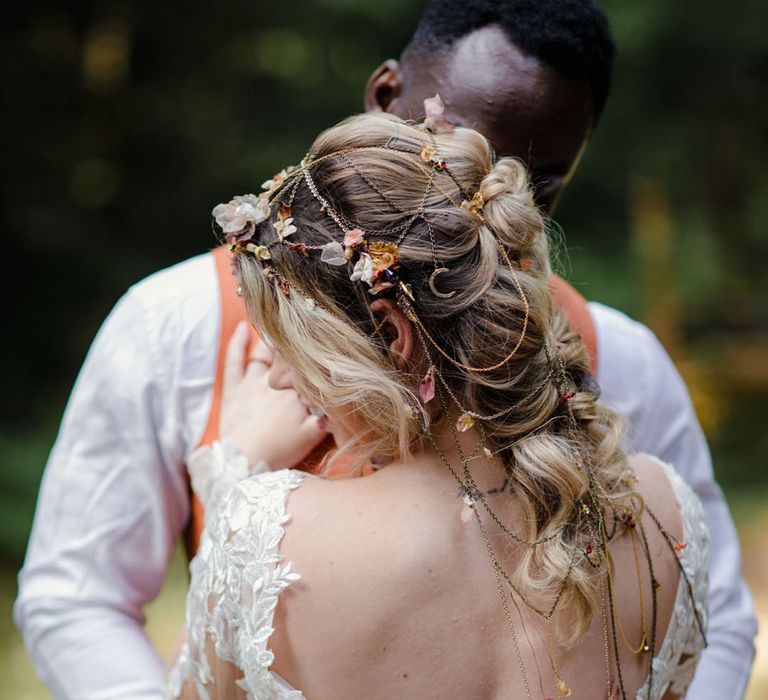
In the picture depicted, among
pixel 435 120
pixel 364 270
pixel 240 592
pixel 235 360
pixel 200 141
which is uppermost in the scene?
pixel 435 120

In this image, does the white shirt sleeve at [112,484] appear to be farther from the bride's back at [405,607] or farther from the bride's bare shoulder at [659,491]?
the bride's bare shoulder at [659,491]

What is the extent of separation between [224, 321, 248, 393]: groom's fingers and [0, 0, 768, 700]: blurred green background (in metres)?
3.72

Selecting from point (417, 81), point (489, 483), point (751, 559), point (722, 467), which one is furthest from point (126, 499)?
point (722, 467)

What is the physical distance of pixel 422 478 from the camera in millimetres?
1396

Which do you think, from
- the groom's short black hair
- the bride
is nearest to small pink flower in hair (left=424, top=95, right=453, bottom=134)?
the bride

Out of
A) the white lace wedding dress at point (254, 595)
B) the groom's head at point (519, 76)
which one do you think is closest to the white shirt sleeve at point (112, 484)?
the white lace wedding dress at point (254, 595)

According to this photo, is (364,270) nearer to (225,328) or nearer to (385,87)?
(225,328)

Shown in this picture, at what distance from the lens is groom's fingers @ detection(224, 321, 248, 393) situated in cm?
180

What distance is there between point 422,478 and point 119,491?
72 cm

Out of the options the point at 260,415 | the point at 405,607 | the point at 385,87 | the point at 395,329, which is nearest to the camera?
the point at 405,607

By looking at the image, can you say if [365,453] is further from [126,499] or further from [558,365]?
[126,499]

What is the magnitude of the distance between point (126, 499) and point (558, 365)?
0.91 meters

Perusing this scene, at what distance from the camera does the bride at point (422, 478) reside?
1322mm

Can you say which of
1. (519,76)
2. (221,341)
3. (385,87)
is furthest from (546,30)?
(221,341)
